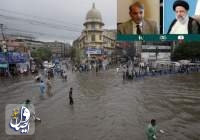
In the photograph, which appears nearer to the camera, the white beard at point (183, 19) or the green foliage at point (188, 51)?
the white beard at point (183, 19)

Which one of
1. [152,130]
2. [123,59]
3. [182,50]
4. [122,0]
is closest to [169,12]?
[122,0]

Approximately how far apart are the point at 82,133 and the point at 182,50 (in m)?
70.1

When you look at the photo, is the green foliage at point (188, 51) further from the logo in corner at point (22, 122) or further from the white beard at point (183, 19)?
the logo in corner at point (22, 122)

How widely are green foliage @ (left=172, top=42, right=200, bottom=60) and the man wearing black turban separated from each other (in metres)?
53.7

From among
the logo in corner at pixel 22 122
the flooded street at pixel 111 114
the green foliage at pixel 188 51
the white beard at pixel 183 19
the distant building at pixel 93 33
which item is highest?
the distant building at pixel 93 33

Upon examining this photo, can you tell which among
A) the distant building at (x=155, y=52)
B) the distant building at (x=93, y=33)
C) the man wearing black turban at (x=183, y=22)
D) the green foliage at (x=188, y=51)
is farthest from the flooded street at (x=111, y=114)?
the distant building at (x=93, y=33)

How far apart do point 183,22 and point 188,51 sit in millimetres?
54442

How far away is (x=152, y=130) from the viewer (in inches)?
502

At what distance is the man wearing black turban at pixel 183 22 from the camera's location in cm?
2850

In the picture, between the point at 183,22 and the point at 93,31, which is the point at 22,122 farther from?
the point at 93,31

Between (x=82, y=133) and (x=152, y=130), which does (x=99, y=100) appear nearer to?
(x=82, y=133)

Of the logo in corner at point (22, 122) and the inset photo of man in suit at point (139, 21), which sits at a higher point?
the inset photo of man in suit at point (139, 21)

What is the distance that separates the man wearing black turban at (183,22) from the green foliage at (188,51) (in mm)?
53688

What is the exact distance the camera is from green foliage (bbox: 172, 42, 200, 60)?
266 ft
